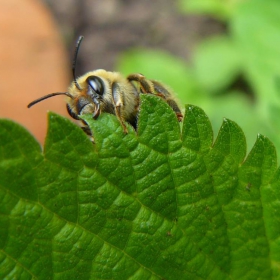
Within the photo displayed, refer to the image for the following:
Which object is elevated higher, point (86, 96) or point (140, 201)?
point (86, 96)

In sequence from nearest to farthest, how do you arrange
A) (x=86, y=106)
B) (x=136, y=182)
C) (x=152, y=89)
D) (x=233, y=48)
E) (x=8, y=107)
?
(x=136, y=182) < (x=86, y=106) < (x=152, y=89) < (x=8, y=107) < (x=233, y=48)

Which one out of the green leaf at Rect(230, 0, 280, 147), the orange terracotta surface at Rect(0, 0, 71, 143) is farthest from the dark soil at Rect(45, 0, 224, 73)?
the green leaf at Rect(230, 0, 280, 147)

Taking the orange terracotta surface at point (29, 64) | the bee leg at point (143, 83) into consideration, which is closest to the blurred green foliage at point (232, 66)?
the orange terracotta surface at point (29, 64)

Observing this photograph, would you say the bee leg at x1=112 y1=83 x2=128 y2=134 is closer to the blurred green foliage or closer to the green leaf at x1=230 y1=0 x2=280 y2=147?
the blurred green foliage

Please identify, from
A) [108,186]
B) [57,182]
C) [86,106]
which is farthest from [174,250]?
[86,106]

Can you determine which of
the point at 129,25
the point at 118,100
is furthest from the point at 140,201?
the point at 129,25

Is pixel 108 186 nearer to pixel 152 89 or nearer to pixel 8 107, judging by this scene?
pixel 152 89

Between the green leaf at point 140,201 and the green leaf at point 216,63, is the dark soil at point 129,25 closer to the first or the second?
the green leaf at point 216,63

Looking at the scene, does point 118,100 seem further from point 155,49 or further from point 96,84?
point 155,49
